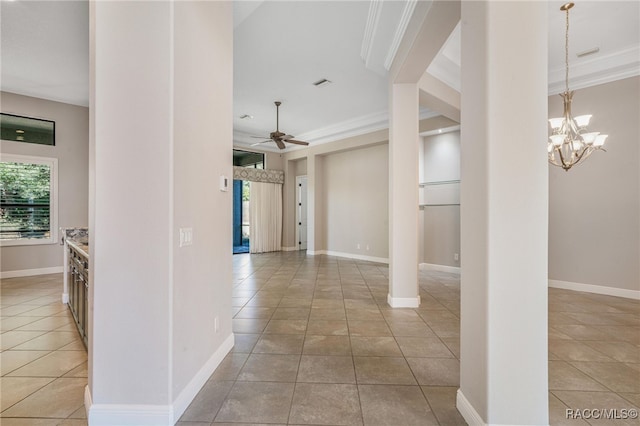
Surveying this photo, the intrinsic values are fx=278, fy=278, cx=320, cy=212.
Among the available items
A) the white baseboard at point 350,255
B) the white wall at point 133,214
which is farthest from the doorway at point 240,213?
the white wall at point 133,214

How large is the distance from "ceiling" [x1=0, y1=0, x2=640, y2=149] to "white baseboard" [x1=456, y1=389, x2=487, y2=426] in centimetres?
316

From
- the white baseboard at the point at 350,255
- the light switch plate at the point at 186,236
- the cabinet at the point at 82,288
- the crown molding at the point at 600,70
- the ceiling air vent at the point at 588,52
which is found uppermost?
the ceiling air vent at the point at 588,52

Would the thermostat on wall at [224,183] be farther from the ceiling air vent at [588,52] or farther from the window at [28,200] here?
the window at [28,200]

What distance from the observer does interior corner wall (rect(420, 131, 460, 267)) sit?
557 cm

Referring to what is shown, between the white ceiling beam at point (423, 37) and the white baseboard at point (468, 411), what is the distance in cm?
275

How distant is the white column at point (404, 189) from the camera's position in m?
3.51

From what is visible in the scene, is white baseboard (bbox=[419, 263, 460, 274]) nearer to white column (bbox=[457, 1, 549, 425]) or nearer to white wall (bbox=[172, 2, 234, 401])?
white column (bbox=[457, 1, 549, 425])

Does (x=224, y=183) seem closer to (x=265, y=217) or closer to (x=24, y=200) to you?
(x=24, y=200)

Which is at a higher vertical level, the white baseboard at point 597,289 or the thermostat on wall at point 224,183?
the thermostat on wall at point 224,183

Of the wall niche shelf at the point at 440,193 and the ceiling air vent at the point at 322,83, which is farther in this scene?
the wall niche shelf at the point at 440,193

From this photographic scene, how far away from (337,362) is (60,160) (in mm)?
6407

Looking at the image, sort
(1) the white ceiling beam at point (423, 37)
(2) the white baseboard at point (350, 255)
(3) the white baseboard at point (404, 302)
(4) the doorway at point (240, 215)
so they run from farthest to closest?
1. (4) the doorway at point (240, 215)
2. (2) the white baseboard at point (350, 255)
3. (3) the white baseboard at point (404, 302)
4. (1) the white ceiling beam at point (423, 37)

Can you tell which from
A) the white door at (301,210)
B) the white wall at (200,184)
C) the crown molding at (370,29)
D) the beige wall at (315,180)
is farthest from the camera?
the white door at (301,210)

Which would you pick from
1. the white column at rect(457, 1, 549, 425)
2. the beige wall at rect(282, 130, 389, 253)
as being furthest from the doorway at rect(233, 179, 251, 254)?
the white column at rect(457, 1, 549, 425)
